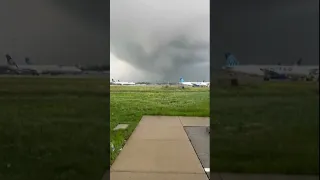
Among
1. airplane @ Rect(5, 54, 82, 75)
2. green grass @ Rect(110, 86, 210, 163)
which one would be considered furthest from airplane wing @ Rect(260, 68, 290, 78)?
green grass @ Rect(110, 86, 210, 163)

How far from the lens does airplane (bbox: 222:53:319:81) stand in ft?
5.69

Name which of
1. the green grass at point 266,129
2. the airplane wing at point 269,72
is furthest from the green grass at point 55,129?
the airplane wing at point 269,72

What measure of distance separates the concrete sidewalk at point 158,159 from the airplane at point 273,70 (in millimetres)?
1383

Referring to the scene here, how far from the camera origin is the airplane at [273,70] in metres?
1.73

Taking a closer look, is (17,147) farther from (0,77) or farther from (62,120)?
(0,77)

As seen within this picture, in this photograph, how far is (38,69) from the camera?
10.4ft

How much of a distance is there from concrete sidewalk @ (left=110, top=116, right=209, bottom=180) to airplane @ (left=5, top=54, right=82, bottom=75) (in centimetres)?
125

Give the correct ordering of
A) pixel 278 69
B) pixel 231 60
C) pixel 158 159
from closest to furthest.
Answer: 1. pixel 278 69
2. pixel 231 60
3. pixel 158 159

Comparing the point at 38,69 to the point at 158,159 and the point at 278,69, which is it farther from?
the point at 278,69

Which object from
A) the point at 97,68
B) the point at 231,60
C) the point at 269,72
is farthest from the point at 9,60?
the point at 269,72

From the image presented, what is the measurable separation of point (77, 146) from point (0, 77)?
1.05m

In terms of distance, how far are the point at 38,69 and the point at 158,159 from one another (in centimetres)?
202

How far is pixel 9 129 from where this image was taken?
358cm

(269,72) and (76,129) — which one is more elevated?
(269,72)
